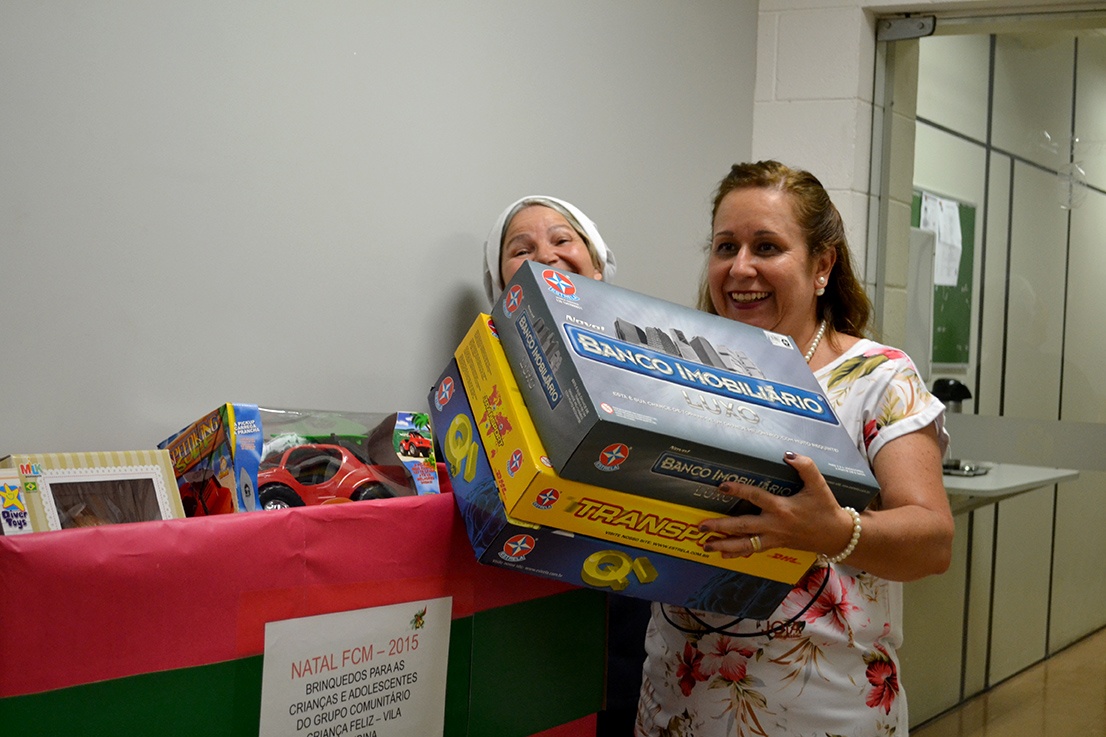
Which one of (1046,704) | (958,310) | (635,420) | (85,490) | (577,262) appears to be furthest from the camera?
(958,310)

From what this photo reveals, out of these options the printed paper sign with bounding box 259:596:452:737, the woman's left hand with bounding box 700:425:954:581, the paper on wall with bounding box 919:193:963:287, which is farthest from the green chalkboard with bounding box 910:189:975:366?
the printed paper sign with bounding box 259:596:452:737

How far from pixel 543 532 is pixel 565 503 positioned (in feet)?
0.20

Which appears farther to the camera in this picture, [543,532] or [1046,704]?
[1046,704]

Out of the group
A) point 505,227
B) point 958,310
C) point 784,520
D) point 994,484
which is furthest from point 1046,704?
point 784,520

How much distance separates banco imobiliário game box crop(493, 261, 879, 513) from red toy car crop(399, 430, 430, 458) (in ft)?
0.63

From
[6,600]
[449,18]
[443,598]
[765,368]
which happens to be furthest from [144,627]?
[449,18]

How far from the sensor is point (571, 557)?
39.8 inches

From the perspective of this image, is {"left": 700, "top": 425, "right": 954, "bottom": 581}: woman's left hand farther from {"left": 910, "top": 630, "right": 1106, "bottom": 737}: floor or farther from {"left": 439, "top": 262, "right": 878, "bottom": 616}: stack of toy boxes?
{"left": 910, "top": 630, "right": 1106, "bottom": 737}: floor

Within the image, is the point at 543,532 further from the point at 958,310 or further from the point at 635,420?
the point at 958,310

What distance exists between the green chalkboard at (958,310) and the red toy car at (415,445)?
191 centimetres

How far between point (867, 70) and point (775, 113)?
0.26m

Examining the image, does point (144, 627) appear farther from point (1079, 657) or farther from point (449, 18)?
point (1079, 657)

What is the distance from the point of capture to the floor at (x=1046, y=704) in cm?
246

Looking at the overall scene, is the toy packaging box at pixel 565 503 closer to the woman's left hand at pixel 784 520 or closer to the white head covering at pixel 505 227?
the woman's left hand at pixel 784 520
